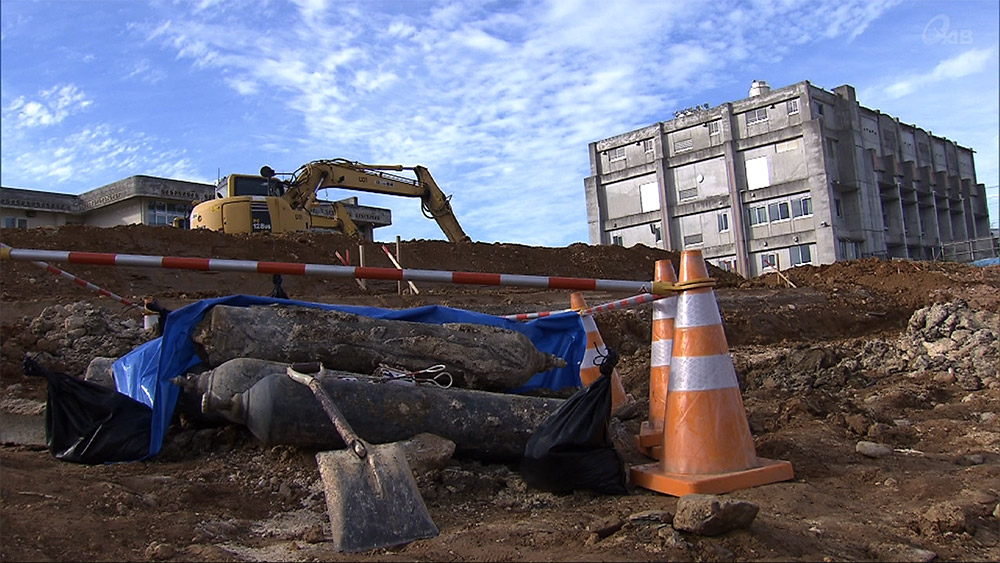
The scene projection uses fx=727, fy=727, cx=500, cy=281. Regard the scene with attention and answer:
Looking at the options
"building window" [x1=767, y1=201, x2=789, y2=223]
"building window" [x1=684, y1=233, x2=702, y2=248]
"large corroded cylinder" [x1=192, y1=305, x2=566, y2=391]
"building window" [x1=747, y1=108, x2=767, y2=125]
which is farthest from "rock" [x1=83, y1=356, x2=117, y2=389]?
"building window" [x1=747, y1=108, x2=767, y2=125]

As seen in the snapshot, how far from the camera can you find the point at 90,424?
432cm

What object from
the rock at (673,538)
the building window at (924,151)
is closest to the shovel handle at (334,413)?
the rock at (673,538)

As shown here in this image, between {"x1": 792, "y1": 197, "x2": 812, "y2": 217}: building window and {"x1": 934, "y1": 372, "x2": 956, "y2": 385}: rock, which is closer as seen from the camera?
{"x1": 934, "y1": 372, "x2": 956, "y2": 385}: rock

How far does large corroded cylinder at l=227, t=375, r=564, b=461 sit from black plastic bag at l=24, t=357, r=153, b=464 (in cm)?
73

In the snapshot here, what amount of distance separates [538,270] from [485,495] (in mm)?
15664

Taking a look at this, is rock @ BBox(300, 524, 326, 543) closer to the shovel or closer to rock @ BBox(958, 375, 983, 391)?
the shovel

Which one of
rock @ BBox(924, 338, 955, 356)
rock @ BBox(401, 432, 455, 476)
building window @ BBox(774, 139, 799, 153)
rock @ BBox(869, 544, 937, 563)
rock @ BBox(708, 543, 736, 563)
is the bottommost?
rock @ BBox(869, 544, 937, 563)

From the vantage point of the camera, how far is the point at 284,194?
17.8m

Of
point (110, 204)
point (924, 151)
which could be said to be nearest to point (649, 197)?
point (924, 151)

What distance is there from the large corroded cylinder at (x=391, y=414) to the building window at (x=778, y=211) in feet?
118

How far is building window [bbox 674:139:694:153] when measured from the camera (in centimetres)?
4041

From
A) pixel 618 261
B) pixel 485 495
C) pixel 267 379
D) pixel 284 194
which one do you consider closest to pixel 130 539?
pixel 267 379

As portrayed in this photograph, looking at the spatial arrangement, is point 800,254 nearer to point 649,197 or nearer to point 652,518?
point 649,197

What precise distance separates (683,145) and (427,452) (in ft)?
129
